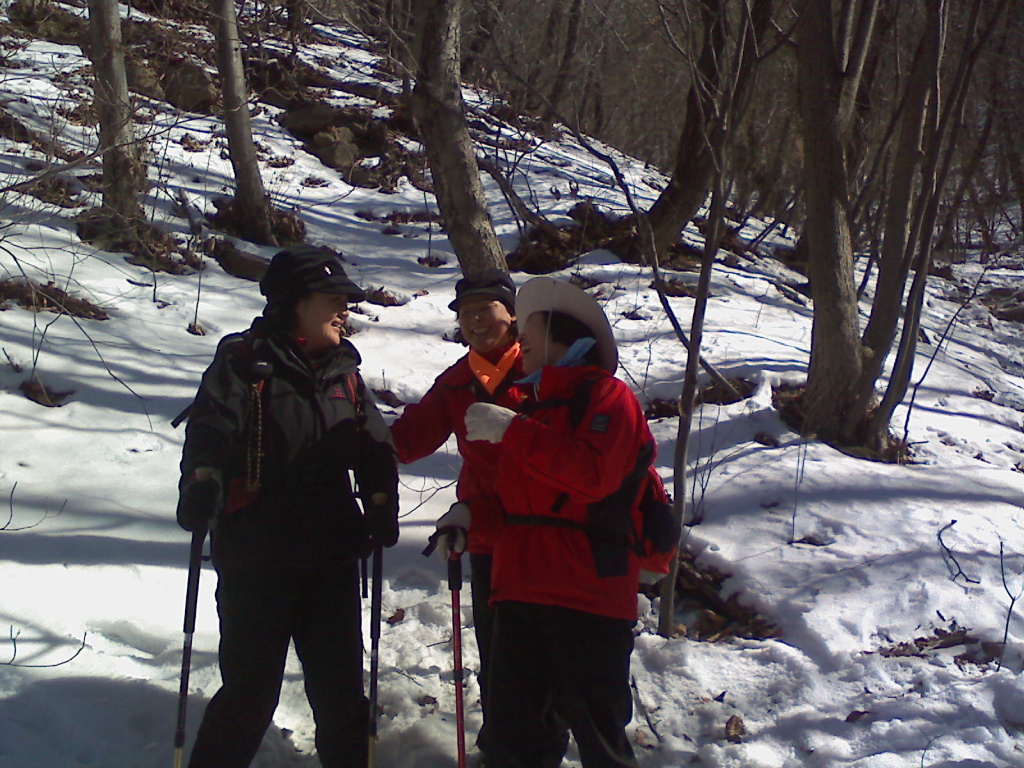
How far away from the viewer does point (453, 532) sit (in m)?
2.33

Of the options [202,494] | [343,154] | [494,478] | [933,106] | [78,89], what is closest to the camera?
[202,494]

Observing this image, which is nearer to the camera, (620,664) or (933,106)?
(620,664)

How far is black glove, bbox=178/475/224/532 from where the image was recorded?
2041 millimetres

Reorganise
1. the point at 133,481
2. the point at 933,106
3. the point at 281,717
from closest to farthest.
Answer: the point at 281,717 < the point at 133,481 < the point at 933,106

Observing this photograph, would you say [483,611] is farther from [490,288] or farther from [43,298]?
[43,298]

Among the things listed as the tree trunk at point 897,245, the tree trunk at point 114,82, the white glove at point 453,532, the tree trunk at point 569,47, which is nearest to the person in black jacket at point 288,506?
the white glove at point 453,532

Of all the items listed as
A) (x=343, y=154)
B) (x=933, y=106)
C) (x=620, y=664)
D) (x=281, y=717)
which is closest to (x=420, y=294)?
(x=343, y=154)

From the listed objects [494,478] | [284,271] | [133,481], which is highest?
[284,271]

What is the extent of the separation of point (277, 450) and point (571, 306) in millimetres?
982

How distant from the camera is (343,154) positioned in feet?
35.1

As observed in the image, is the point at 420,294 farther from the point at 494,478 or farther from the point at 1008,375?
the point at 1008,375

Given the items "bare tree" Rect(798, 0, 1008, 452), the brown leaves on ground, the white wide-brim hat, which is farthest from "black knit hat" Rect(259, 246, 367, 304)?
the brown leaves on ground

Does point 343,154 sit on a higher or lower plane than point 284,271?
higher

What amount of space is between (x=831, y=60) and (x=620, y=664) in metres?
4.20
